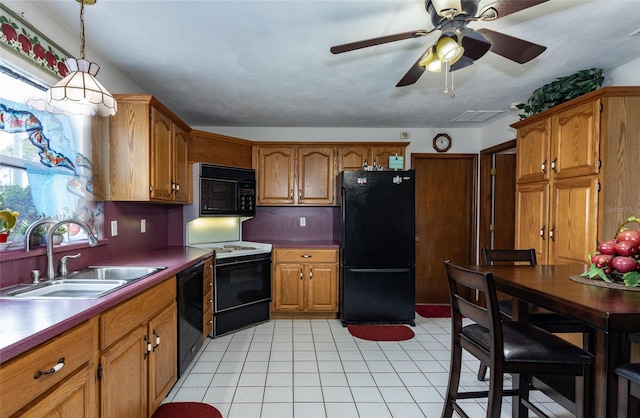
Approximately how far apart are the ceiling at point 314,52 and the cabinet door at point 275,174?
577 mm

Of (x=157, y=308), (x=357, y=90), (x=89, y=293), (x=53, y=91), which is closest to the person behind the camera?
(x=53, y=91)

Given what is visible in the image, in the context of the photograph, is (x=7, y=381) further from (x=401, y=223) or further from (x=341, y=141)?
(x=341, y=141)

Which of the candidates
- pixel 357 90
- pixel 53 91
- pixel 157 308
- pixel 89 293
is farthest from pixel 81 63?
pixel 357 90

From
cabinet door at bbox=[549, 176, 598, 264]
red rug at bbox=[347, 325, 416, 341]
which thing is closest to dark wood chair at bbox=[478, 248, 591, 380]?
cabinet door at bbox=[549, 176, 598, 264]

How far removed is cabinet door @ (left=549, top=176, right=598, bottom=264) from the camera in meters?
2.05

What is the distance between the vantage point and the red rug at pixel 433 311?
3.82m

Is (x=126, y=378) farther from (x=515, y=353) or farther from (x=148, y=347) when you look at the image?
(x=515, y=353)

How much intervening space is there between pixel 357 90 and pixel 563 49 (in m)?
1.49

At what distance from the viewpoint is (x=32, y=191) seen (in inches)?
68.8

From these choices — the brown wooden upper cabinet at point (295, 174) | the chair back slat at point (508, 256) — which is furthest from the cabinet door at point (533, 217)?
the brown wooden upper cabinet at point (295, 174)

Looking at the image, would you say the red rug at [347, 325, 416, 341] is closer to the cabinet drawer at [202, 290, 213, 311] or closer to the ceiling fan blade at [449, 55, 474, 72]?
the cabinet drawer at [202, 290, 213, 311]

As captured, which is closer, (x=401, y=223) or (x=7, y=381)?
(x=7, y=381)

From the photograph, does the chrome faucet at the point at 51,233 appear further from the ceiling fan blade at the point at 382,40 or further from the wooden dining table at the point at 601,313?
the wooden dining table at the point at 601,313

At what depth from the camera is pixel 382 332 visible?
3.27m
